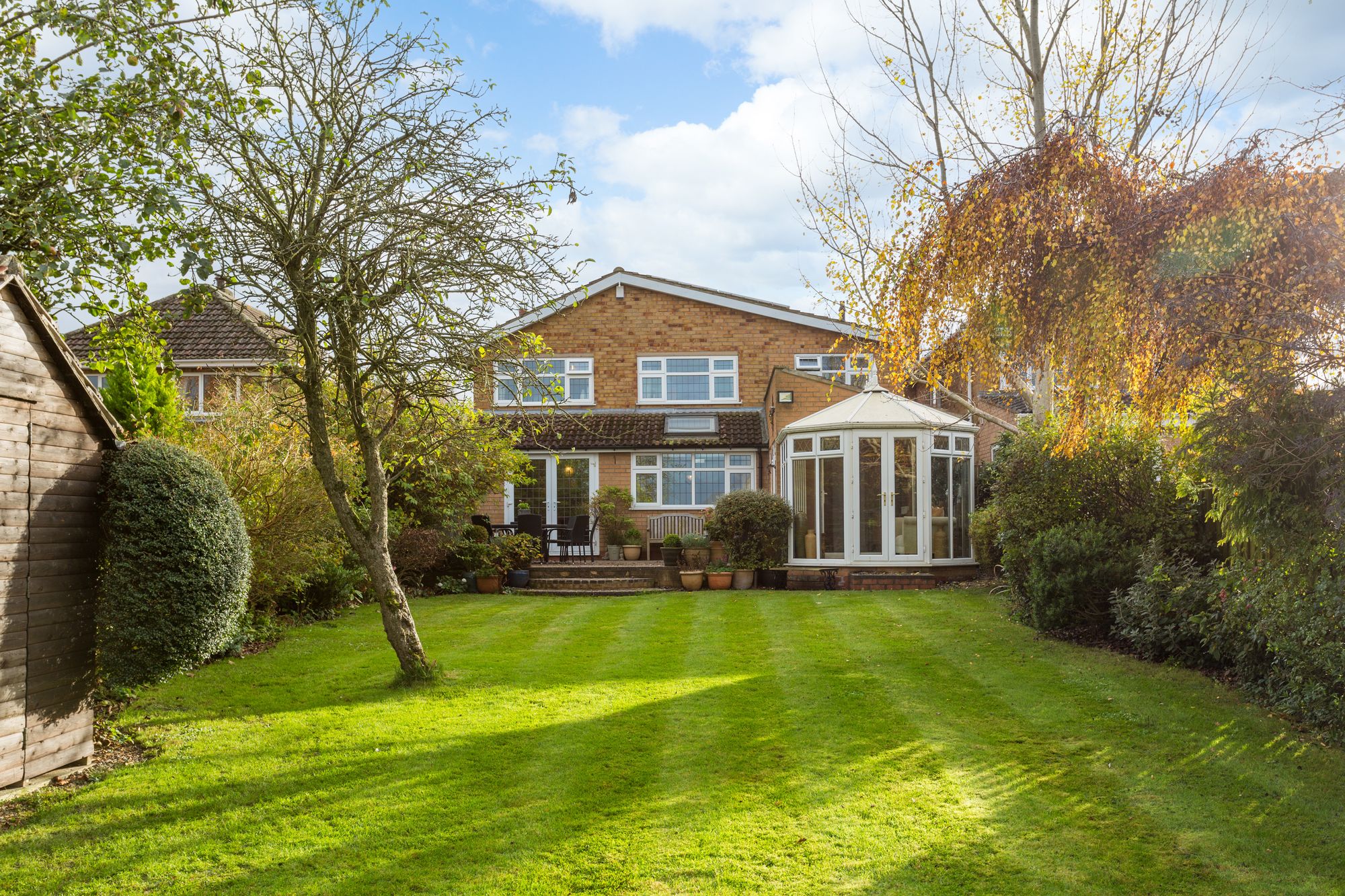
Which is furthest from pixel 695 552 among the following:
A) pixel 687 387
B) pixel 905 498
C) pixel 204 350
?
pixel 204 350

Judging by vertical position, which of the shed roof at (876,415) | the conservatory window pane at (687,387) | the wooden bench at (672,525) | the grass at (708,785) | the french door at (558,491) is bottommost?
the grass at (708,785)

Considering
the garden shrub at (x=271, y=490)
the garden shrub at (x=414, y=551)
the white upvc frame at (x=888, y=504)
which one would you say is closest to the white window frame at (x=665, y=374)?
the white upvc frame at (x=888, y=504)

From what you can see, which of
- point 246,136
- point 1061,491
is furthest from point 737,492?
point 246,136

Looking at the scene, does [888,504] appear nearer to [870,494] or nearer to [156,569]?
[870,494]

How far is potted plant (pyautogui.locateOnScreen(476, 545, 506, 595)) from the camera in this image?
55.1 feet

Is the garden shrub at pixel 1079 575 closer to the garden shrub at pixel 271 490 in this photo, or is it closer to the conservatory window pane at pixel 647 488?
the garden shrub at pixel 271 490

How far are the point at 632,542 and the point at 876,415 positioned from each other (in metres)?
7.04

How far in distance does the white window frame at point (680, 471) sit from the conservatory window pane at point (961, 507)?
20.0 feet

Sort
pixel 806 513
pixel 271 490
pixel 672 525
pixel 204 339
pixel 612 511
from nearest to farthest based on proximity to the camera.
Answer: pixel 271 490
pixel 806 513
pixel 204 339
pixel 612 511
pixel 672 525

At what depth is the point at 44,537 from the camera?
225 inches

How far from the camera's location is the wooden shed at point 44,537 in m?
5.39

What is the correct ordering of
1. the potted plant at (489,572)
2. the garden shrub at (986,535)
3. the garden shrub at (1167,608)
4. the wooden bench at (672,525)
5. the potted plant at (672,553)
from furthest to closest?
the wooden bench at (672,525)
the potted plant at (672,553)
the potted plant at (489,572)
the garden shrub at (986,535)
the garden shrub at (1167,608)

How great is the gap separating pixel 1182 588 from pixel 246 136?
901 cm

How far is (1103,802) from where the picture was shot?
5.40m
